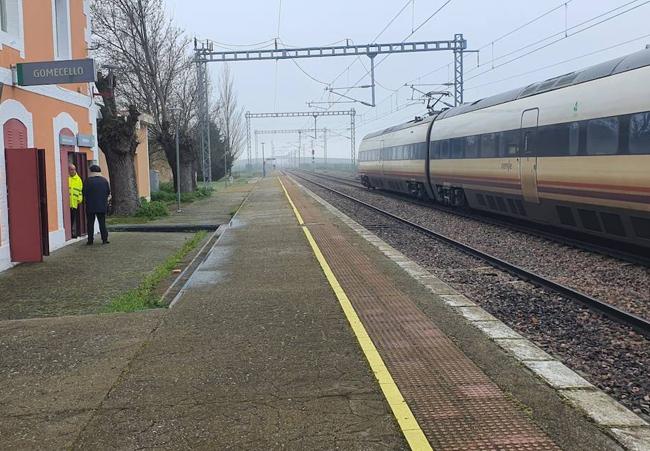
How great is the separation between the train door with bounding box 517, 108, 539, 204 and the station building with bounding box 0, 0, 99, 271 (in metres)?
9.60

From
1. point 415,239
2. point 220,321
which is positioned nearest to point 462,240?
point 415,239

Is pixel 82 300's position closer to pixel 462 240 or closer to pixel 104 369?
pixel 104 369

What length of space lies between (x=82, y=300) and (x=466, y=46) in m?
29.2

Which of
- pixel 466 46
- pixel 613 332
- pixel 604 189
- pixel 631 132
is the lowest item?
pixel 613 332

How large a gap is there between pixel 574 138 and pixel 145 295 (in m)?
8.18

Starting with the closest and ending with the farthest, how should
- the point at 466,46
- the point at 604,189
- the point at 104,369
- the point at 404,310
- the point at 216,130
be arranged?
the point at 104,369, the point at 404,310, the point at 604,189, the point at 466,46, the point at 216,130

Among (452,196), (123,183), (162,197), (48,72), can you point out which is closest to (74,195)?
(48,72)

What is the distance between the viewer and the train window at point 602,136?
1032 cm

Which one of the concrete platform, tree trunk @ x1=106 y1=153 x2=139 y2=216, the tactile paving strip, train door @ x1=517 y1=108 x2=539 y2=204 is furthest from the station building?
train door @ x1=517 y1=108 x2=539 y2=204

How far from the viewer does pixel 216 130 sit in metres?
53.3

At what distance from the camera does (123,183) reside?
20031 mm

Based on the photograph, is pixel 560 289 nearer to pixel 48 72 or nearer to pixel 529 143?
pixel 529 143

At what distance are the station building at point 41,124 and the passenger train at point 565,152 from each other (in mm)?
9360

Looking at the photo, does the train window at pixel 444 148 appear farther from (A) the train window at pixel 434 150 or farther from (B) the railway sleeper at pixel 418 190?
(B) the railway sleeper at pixel 418 190
